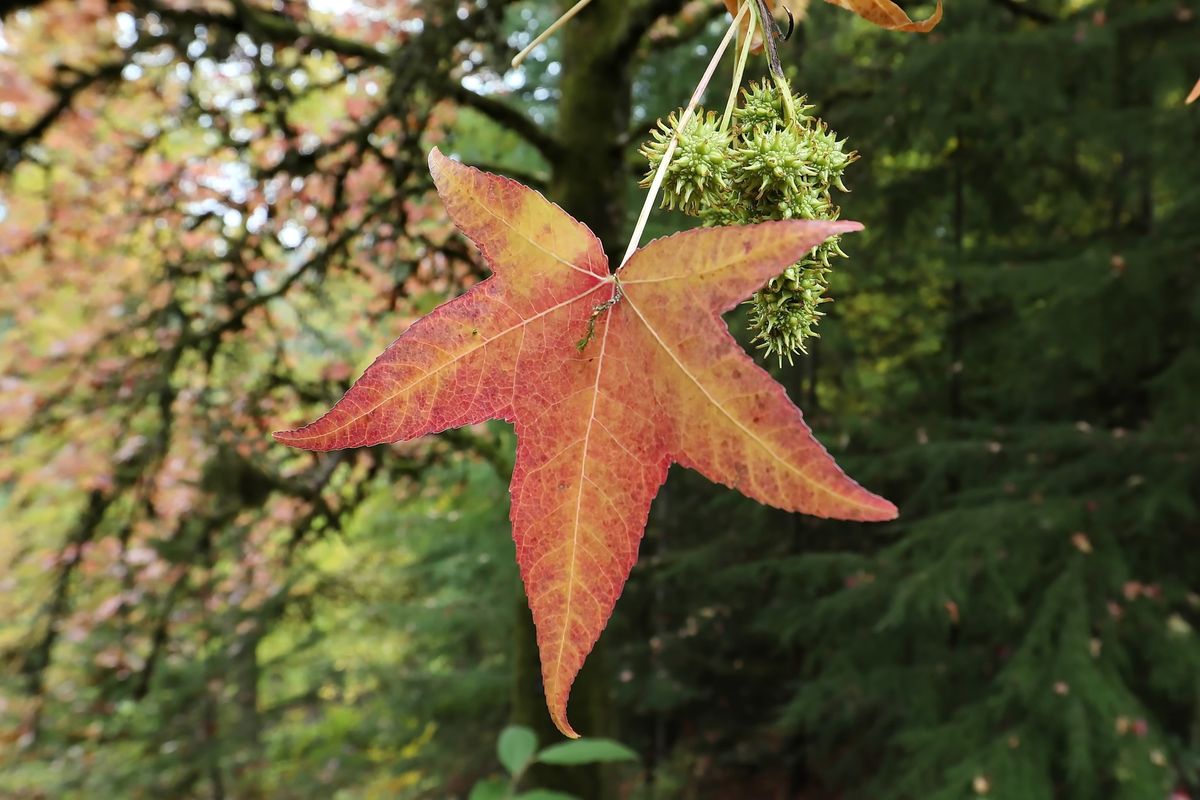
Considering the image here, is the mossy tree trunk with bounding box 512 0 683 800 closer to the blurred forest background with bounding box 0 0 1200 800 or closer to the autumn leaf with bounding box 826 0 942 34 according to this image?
the blurred forest background with bounding box 0 0 1200 800

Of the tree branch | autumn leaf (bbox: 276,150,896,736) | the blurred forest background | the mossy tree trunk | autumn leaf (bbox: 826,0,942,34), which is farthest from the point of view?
the mossy tree trunk

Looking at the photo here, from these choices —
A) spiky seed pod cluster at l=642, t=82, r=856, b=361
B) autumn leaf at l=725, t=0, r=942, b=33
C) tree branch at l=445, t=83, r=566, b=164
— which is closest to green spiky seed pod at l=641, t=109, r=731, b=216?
spiky seed pod cluster at l=642, t=82, r=856, b=361

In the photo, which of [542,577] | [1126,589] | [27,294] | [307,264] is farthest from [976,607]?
[27,294]

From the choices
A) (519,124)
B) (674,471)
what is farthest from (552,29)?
(674,471)

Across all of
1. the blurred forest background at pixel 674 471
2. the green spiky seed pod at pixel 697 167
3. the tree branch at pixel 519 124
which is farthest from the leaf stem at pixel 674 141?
the tree branch at pixel 519 124

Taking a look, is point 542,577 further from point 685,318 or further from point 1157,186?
point 1157,186

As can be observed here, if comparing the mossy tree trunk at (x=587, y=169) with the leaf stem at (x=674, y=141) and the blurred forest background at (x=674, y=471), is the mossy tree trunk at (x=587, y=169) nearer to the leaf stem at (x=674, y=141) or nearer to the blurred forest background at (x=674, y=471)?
the blurred forest background at (x=674, y=471)
